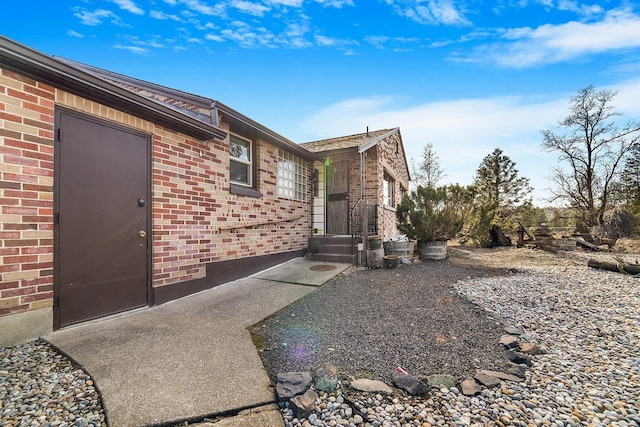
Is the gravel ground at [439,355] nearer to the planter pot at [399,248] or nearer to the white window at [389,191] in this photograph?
the planter pot at [399,248]

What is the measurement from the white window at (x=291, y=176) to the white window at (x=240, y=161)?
112cm

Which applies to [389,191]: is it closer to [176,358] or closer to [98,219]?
[98,219]

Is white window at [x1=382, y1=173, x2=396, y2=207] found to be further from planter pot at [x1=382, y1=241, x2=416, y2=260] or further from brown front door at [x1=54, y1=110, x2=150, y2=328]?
brown front door at [x1=54, y1=110, x2=150, y2=328]

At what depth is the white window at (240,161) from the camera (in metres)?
5.80

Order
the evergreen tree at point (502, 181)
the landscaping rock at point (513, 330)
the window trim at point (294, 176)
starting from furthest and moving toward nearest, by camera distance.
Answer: the evergreen tree at point (502, 181) → the window trim at point (294, 176) → the landscaping rock at point (513, 330)

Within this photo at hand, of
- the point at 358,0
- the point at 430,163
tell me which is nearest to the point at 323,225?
the point at 358,0

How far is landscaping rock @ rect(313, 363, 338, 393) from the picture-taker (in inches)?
83.4

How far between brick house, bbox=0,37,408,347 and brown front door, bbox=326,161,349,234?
3.39 m

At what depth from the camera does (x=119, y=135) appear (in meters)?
3.60

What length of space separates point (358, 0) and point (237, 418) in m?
7.03

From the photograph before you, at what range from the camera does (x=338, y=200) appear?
8805mm

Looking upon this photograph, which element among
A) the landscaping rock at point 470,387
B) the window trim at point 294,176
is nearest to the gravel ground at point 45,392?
the landscaping rock at point 470,387

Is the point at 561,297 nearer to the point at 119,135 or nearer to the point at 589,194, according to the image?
the point at 119,135

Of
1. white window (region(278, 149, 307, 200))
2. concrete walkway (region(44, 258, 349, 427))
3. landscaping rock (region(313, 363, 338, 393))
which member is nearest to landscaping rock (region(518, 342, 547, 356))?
landscaping rock (region(313, 363, 338, 393))
